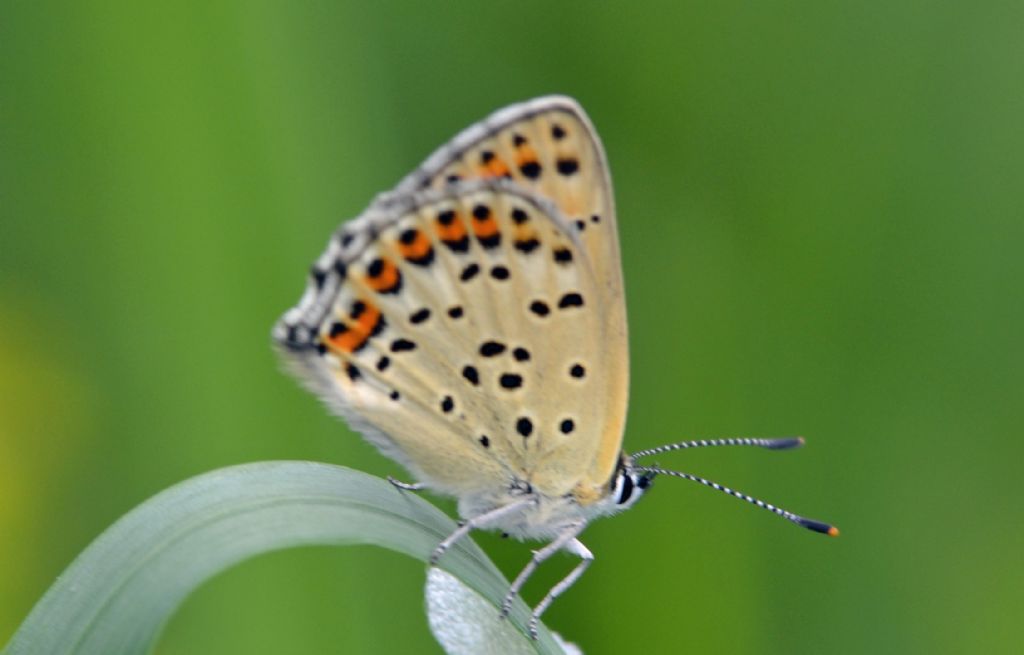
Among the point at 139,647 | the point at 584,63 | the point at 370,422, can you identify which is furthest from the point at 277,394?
the point at 584,63

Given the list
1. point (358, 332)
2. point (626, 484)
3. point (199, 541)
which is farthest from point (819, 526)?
point (199, 541)

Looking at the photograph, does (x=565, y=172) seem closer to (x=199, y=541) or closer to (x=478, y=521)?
(x=478, y=521)

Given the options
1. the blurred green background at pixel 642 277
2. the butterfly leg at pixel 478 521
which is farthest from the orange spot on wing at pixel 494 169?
the butterfly leg at pixel 478 521

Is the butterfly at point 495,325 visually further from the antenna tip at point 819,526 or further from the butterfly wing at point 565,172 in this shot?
the antenna tip at point 819,526

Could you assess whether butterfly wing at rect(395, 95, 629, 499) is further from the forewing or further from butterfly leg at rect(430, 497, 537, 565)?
butterfly leg at rect(430, 497, 537, 565)

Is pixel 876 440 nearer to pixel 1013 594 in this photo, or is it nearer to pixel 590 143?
pixel 1013 594

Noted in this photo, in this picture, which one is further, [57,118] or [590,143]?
[57,118]

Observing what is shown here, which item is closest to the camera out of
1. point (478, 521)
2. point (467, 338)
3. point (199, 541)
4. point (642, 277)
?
point (199, 541)
